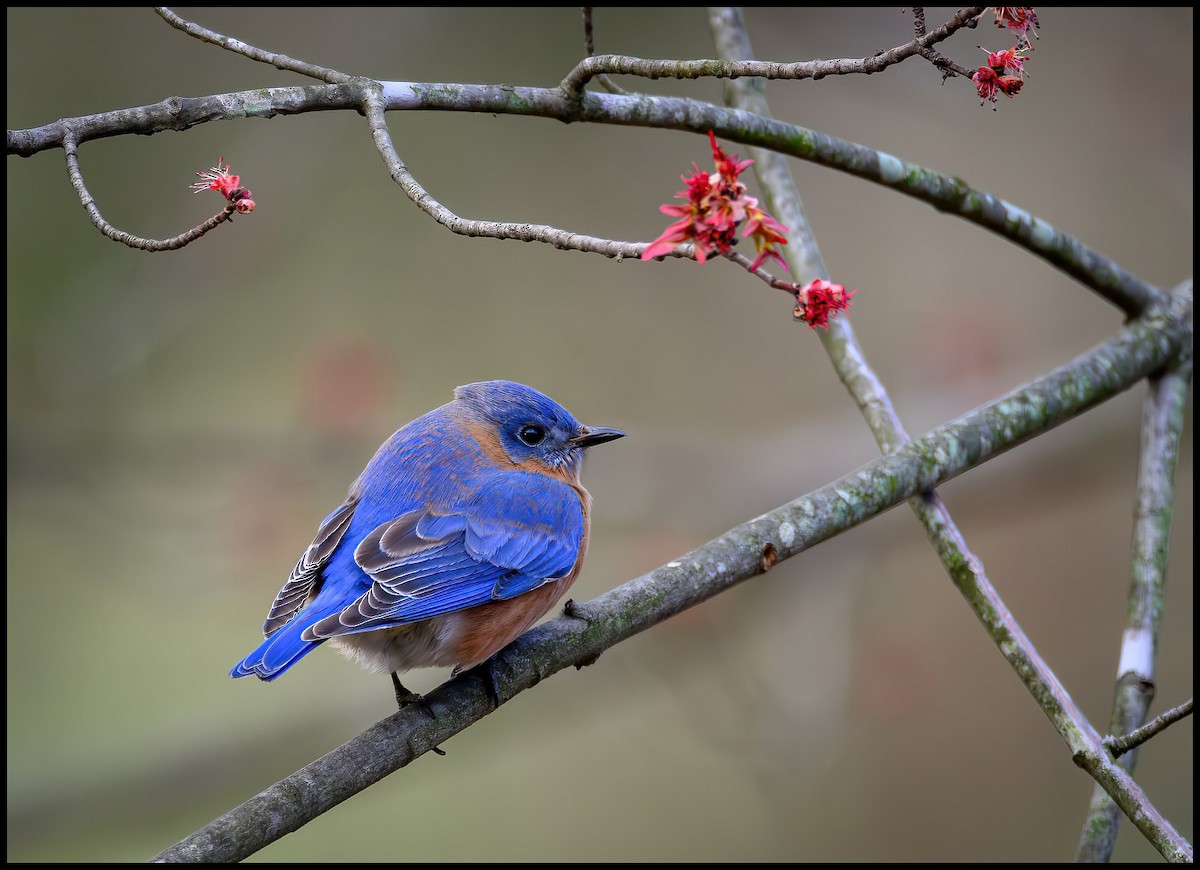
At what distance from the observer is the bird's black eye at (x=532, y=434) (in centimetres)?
336

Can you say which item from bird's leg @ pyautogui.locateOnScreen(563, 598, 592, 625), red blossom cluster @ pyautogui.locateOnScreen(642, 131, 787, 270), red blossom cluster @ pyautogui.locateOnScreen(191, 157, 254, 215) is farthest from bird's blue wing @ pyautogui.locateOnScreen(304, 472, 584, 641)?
red blossom cluster @ pyautogui.locateOnScreen(642, 131, 787, 270)

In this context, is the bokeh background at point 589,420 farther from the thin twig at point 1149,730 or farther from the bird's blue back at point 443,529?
the thin twig at point 1149,730

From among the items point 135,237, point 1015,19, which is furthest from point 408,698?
point 1015,19

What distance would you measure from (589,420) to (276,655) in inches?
137

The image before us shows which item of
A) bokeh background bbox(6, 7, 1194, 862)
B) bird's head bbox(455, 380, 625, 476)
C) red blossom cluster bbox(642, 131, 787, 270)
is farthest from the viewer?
bokeh background bbox(6, 7, 1194, 862)

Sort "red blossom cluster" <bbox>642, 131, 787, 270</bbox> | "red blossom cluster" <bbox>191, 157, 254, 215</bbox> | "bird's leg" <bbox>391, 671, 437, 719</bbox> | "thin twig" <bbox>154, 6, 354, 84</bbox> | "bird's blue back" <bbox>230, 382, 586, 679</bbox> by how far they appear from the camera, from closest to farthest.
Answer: "red blossom cluster" <bbox>642, 131, 787, 270</bbox>
"red blossom cluster" <bbox>191, 157, 254, 215</bbox>
"thin twig" <bbox>154, 6, 354, 84</bbox>
"bird's leg" <bbox>391, 671, 437, 719</bbox>
"bird's blue back" <bbox>230, 382, 586, 679</bbox>

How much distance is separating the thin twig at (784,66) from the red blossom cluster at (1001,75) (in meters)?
0.04

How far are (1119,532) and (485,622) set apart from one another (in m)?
4.14

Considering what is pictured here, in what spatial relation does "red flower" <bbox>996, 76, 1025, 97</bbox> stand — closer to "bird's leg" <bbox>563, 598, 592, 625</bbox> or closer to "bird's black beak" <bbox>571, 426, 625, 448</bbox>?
"bird's leg" <bbox>563, 598, 592, 625</bbox>

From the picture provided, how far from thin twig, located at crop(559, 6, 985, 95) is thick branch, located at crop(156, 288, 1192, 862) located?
3.76 ft

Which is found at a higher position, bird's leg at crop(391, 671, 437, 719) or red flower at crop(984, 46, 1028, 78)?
red flower at crop(984, 46, 1028, 78)

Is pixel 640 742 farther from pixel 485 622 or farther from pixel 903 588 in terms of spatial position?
pixel 485 622

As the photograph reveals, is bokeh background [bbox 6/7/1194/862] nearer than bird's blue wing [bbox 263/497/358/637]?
No

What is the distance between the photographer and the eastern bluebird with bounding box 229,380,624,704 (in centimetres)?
275
